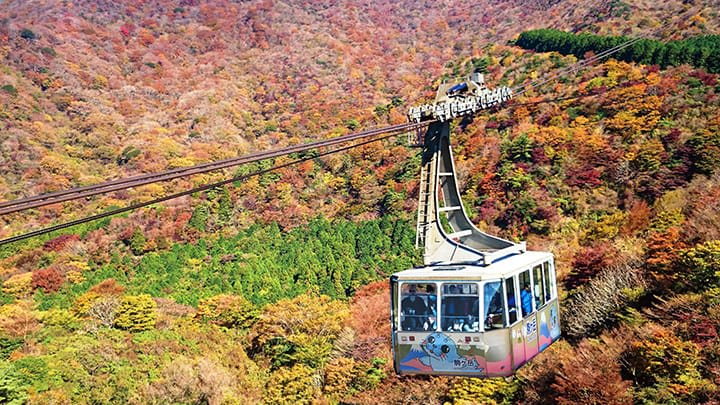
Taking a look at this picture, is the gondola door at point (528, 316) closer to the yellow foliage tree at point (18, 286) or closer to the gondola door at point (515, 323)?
the gondola door at point (515, 323)

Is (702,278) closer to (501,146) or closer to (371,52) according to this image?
(501,146)

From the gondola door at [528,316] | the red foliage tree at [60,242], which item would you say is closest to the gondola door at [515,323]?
the gondola door at [528,316]

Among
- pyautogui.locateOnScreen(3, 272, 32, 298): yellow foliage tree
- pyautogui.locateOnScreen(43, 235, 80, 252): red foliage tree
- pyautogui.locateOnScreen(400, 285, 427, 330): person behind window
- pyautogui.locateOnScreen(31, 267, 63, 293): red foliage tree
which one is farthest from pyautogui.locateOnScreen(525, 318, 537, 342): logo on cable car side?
pyautogui.locateOnScreen(43, 235, 80, 252): red foliage tree

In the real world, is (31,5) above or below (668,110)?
above

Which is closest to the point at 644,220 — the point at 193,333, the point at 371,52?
the point at 193,333

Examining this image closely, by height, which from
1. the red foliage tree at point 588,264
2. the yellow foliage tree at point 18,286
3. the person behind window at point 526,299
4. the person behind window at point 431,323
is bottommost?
the yellow foliage tree at point 18,286

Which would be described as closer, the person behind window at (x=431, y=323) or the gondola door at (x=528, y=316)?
the person behind window at (x=431, y=323)

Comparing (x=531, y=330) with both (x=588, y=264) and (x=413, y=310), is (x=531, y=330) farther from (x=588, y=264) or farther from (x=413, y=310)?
(x=588, y=264)
